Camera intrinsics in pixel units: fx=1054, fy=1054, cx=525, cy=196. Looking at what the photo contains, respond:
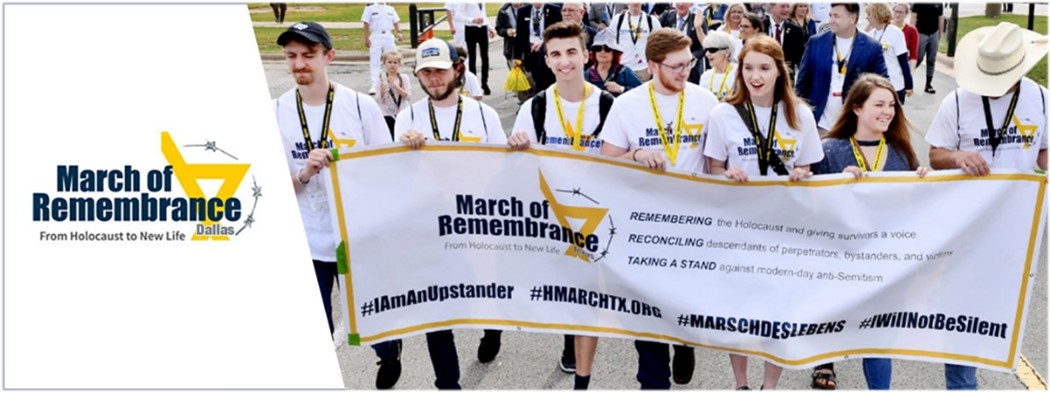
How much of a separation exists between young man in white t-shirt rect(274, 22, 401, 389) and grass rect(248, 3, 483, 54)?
42.2ft

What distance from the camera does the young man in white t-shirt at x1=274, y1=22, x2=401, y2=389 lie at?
5.13 meters

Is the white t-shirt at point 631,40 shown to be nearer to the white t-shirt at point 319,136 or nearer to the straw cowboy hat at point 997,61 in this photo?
the straw cowboy hat at point 997,61

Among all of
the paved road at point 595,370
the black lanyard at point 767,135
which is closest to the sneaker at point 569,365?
the paved road at point 595,370

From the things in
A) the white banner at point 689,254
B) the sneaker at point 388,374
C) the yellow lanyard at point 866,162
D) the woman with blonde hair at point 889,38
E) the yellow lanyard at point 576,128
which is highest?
the woman with blonde hair at point 889,38

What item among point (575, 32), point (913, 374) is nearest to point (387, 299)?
point (575, 32)

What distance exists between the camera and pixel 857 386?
5578mm

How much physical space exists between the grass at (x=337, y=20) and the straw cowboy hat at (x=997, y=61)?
13.9 metres

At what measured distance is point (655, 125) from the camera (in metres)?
5.06

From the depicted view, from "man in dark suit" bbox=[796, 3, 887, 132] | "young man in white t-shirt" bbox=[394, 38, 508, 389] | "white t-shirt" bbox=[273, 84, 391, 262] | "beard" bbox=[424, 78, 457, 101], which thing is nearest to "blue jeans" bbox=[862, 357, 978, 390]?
"young man in white t-shirt" bbox=[394, 38, 508, 389]

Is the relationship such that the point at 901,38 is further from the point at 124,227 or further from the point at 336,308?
the point at 124,227

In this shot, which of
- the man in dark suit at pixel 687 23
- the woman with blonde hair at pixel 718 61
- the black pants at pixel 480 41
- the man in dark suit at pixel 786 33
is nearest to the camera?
the woman with blonde hair at pixel 718 61

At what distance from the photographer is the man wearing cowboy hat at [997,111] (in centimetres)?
518

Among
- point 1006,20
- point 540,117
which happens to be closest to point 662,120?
point 540,117

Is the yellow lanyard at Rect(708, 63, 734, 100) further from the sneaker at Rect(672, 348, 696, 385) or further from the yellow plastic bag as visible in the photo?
the yellow plastic bag
